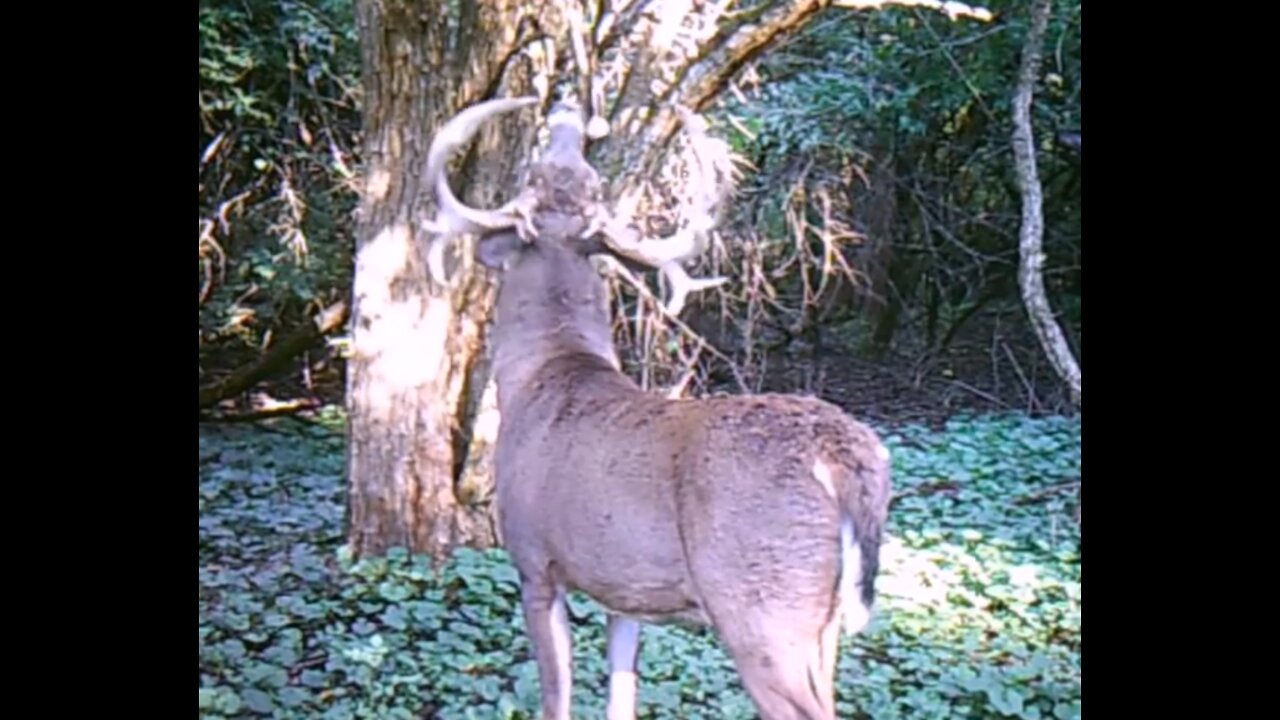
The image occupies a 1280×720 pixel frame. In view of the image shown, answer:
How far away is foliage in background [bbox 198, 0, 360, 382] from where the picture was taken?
680 centimetres

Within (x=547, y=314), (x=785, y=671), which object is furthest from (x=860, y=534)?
(x=547, y=314)

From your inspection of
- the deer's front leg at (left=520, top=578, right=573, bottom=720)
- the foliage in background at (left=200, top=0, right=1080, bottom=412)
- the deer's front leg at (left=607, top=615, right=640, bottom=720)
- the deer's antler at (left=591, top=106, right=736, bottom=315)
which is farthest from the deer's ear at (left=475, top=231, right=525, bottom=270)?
the foliage in background at (left=200, top=0, right=1080, bottom=412)

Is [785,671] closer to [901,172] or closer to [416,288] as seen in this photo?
[416,288]

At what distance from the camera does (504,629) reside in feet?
16.4

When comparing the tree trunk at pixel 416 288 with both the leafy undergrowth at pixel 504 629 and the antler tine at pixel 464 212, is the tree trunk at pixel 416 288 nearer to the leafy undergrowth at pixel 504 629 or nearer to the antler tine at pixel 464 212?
the leafy undergrowth at pixel 504 629

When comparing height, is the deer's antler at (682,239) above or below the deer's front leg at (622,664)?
above

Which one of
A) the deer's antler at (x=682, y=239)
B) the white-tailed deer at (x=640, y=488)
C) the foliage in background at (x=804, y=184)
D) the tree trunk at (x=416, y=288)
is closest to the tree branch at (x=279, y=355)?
the foliage in background at (x=804, y=184)

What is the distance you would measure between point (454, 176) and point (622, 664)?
6.89 feet

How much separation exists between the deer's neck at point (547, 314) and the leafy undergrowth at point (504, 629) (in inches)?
46.7

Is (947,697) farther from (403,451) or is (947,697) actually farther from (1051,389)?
(1051,389)

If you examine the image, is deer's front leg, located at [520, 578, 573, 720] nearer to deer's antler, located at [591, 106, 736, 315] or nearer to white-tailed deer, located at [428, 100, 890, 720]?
white-tailed deer, located at [428, 100, 890, 720]

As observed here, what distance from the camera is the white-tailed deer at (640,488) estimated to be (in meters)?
2.98
